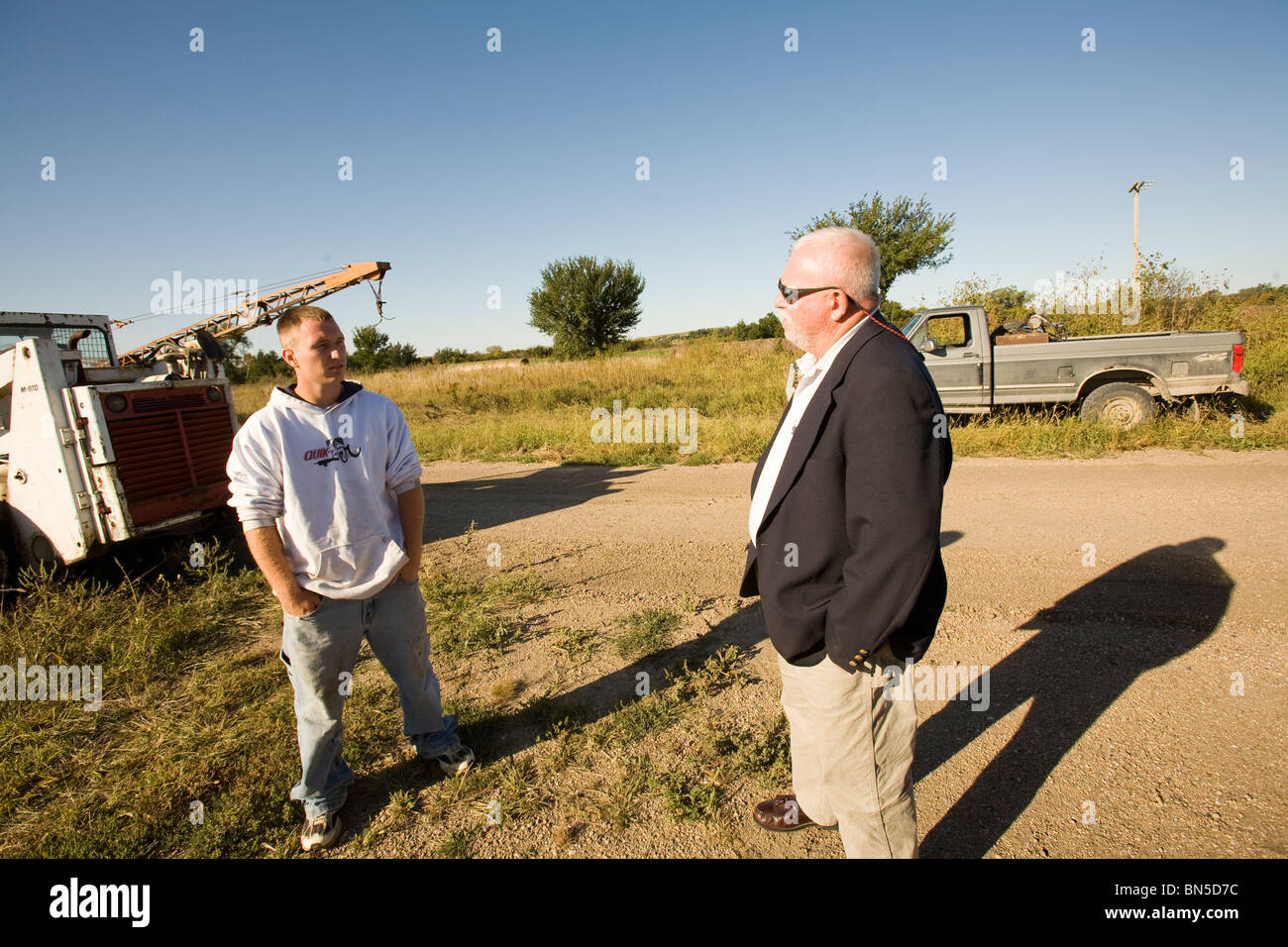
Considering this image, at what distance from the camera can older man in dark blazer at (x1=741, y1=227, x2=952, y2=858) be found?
1.66 metres

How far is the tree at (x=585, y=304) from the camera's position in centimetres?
4034

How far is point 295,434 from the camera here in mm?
2445

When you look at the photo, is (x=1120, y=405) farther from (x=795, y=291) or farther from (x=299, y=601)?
(x=299, y=601)

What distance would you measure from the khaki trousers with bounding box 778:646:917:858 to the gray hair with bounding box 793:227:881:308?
1.17 meters

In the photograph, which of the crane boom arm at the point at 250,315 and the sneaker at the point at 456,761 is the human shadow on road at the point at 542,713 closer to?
the sneaker at the point at 456,761

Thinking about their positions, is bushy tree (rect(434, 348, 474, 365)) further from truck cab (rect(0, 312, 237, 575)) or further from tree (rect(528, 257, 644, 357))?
truck cab (rect(0, 312, 237, 575))

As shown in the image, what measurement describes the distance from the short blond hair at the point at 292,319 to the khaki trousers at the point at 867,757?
234cm

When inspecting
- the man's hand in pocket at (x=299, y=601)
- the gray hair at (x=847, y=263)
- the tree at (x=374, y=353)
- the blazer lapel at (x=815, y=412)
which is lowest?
the man's hand in pocket at (x=299, y=601)

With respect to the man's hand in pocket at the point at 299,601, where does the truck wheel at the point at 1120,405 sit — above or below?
above

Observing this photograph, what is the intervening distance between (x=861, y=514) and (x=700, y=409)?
13824 millimetres

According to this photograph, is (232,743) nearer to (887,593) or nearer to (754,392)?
(887,593)

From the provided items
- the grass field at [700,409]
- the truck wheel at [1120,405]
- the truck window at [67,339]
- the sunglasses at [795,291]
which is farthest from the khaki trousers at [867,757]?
the truck wheel at [1120,405]

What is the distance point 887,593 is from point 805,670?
1.69 feet

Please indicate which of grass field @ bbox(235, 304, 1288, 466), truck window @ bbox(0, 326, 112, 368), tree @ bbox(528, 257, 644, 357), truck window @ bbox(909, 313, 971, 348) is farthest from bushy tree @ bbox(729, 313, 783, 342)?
truck window @ bbox(0, 326, 112, 368)
